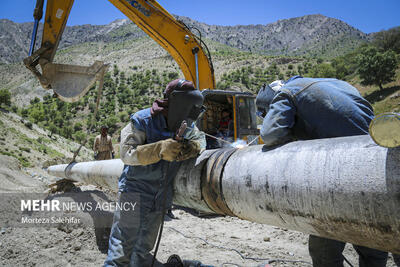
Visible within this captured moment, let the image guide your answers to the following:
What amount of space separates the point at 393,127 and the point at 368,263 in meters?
1.74

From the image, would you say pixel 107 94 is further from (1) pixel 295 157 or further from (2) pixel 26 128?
(1) pixel 295 157

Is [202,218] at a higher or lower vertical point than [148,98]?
lower

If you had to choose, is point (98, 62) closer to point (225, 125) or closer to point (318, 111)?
point (225, 125)

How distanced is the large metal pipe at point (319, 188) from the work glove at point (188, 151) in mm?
275

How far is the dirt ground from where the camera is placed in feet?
10.8

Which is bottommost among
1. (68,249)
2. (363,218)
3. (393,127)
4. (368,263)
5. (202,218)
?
(202,218)

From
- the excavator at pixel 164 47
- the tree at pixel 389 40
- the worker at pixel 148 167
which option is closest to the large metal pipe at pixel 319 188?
the worker at pixel 148 167

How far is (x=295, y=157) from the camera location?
48.1 inches

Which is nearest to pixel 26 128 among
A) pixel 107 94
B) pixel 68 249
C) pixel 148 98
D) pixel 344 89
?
pixel 68 249

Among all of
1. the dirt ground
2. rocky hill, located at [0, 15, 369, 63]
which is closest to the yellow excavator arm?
the dirt ground

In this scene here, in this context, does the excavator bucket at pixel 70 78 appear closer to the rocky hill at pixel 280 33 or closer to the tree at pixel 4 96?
the tree at pixel 4 96

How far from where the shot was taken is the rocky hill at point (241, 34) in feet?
453

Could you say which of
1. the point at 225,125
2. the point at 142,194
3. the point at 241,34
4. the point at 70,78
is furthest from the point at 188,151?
the point at 241,34

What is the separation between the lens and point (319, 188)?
106 cm
